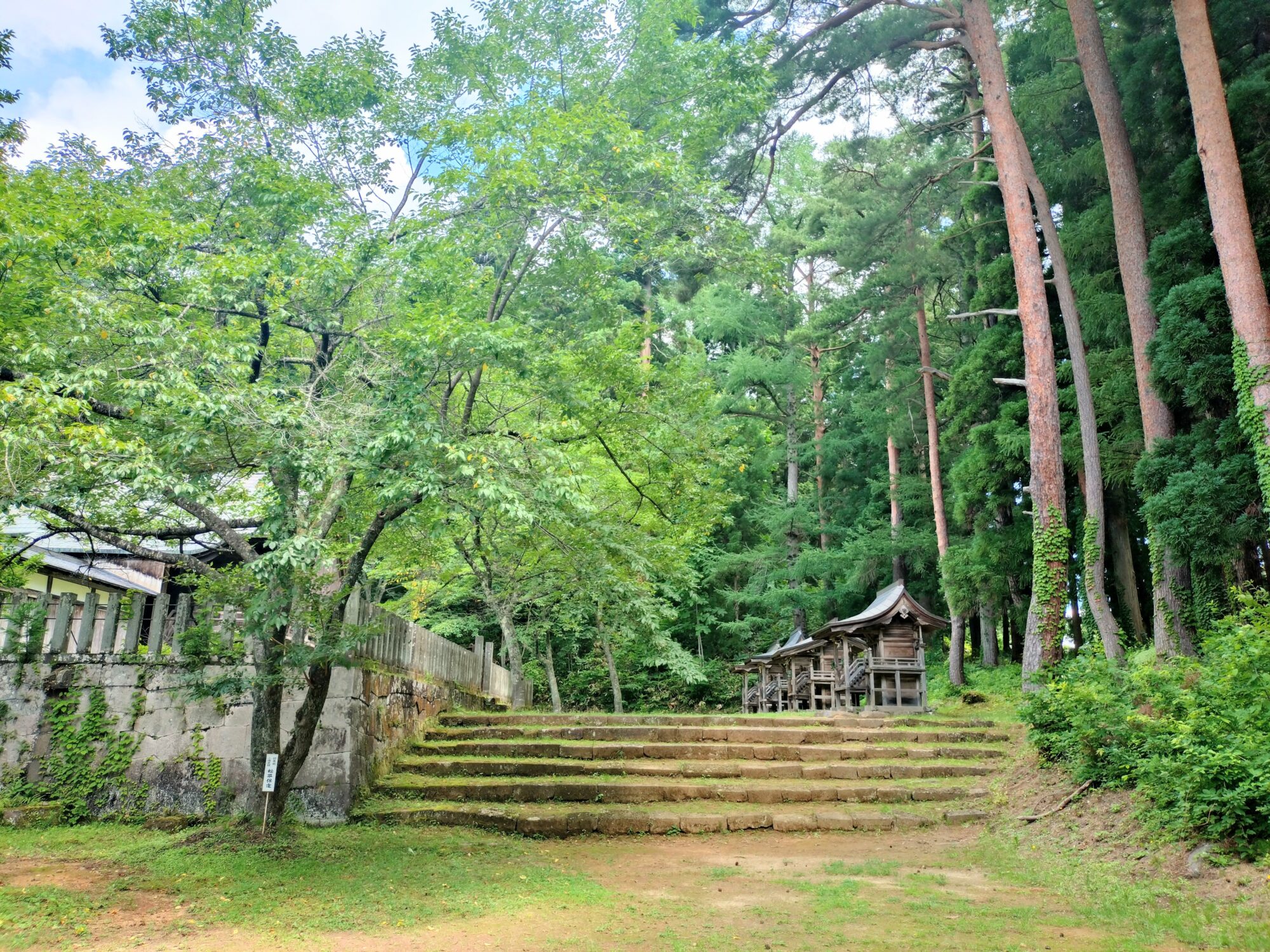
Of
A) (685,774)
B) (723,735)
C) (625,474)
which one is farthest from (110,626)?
(723,735)

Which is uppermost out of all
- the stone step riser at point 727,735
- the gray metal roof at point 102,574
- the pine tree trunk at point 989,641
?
the gray metal roof at point 102,574

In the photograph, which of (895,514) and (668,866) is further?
(895,514)

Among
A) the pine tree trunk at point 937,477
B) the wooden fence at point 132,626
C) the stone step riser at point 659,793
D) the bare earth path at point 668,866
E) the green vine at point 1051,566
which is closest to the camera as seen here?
the bare earth path at point 668,866

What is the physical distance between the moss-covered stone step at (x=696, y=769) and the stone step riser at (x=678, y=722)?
1392 millimetres

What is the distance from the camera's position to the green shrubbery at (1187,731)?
187 inches

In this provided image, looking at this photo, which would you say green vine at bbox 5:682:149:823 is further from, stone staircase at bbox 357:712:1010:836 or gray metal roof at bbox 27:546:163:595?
gray metal roof at bbox 27:546:163:595

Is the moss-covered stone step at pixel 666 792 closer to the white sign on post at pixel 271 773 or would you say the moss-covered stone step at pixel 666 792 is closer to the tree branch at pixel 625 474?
the white sign on post at pixel 271 773

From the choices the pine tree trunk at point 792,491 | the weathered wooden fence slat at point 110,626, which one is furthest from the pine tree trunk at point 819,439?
the weathered wooden fence slat at point 110,626

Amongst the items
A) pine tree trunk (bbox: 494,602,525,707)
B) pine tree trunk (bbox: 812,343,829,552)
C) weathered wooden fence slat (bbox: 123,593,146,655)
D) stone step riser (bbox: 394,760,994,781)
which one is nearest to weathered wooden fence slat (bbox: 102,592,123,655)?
weathered wooden fence slat (bbox: 123,593,146,655)

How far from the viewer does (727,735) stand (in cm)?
1045

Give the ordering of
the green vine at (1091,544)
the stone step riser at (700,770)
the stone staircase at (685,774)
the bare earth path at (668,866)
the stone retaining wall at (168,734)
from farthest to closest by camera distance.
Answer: the green vine at (1091,544), the stone step riser at (700,770), the stone retaining wall at (168,734), the stone staircase at (685,774), the bare earth path at (668,866)

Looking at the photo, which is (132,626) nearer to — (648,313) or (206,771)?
(206,771)

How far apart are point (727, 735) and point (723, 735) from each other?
0.16 ft

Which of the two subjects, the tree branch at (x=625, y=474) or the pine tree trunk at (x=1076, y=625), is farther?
the pine tree trunk at (x=1076, y=625)
